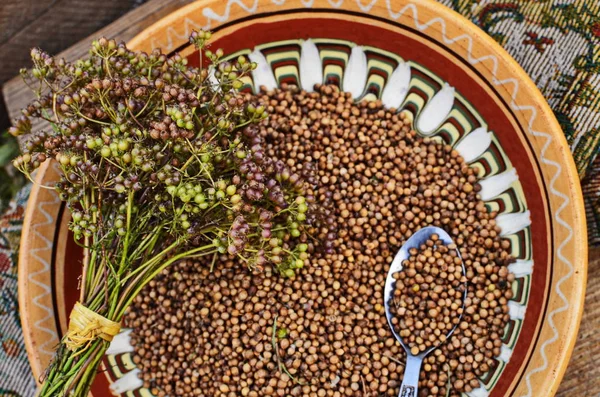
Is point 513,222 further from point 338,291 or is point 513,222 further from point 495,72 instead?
point 338,291

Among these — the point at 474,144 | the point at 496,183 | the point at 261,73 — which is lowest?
the point at 496,183

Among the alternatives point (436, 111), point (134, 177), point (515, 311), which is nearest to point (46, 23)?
point (134, 177)

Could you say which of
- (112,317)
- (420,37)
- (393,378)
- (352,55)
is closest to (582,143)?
(420,37)

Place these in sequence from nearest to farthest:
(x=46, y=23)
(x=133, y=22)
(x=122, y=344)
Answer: (x=122, y=344) → (x=133, y=22) → (x=46, y=23)

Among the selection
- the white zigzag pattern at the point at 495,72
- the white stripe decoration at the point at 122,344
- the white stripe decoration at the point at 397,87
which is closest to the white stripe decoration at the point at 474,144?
the white zigzag pattern at the point at 495,72

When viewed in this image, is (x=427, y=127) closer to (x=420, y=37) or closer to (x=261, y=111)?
(x=420, y=37)

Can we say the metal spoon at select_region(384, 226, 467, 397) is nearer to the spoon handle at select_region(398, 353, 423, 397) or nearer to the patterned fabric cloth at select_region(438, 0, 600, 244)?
the spoon handle at select_region(398, 353, 423, 397)
